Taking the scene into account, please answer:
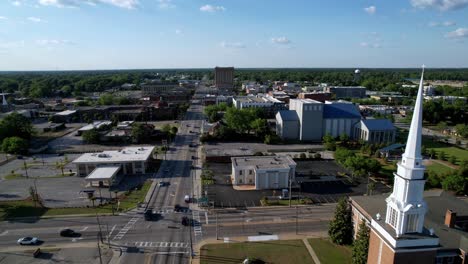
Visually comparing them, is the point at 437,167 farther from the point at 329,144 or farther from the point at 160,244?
the point at 160,244

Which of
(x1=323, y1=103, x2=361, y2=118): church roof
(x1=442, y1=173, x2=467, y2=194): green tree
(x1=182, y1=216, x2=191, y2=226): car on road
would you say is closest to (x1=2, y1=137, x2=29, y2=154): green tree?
(x1=182, y1=216, x2=191, y2=226): car on road

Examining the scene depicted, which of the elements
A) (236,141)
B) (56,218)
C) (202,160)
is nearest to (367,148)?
(236,141)

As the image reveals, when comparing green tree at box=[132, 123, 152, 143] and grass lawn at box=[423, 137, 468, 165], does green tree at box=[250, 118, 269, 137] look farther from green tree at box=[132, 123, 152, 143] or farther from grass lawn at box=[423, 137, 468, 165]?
grass lawn at box=[423, 137, 468, 165]

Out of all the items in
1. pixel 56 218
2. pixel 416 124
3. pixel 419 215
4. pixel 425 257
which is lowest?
pixel 56 218

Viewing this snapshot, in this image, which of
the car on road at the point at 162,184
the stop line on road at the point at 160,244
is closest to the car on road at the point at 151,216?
the stop line on road at the point at 160,244

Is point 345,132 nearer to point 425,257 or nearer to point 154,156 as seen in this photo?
point 154,156
